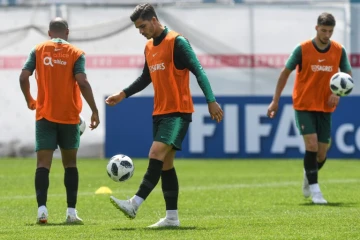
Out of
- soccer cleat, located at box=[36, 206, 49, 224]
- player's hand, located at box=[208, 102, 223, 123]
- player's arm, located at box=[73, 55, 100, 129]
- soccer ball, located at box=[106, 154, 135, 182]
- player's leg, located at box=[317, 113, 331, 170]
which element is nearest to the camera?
player's hand, located at box=[208, 102, 223, 123]

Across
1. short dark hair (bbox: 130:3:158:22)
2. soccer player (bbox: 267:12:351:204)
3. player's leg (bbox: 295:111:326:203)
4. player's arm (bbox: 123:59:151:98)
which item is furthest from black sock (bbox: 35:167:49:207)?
player's leg (bbox: 295:111:326:203)

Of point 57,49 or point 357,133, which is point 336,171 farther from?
point 57,49

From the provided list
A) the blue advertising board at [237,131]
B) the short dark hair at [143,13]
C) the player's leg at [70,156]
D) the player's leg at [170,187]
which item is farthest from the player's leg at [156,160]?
the blue advertising board at [237,131]

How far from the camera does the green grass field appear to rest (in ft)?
32.2

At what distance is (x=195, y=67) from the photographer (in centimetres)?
1023

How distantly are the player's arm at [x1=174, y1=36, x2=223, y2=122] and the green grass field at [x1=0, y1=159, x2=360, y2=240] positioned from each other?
1.11 meters

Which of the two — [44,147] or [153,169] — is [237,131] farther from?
[153,169]

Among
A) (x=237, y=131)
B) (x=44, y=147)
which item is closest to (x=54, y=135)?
(x=44, y=147)

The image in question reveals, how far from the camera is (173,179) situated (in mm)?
10578

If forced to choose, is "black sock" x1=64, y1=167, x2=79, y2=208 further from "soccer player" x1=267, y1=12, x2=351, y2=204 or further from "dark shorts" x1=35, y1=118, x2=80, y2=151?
"soccer player" x1=267, y1=12, x2=351, y2=204

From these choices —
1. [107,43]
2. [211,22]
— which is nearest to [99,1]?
[107,43]

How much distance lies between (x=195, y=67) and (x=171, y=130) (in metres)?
0.64

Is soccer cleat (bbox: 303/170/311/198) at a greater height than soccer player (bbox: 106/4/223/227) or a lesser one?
lesser

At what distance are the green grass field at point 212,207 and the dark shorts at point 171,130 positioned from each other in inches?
33.0
